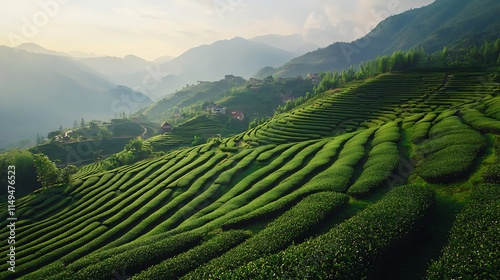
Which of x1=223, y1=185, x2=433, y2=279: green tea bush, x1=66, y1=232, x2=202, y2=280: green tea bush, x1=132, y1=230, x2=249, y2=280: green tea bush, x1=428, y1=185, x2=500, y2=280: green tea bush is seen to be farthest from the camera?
x1=66, y1=232, x2=202, y2=280: green tea bush

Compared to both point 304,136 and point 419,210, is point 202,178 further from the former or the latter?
point 419,210

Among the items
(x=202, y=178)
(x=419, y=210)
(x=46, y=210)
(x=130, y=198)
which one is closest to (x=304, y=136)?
(x=202, y=178)

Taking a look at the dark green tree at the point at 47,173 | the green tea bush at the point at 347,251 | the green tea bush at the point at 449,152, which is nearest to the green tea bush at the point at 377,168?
the green tea bush at the point at 449,152

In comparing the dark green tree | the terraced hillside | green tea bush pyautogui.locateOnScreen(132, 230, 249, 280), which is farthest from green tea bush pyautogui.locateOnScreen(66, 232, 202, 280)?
the dark green tree

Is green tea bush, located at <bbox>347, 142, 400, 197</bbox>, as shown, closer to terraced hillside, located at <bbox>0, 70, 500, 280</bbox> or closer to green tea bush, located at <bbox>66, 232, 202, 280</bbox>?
terraced hillside, located at <bbox>0, 70, 500, 280</bbox>

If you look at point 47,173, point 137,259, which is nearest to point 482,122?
point 137,259

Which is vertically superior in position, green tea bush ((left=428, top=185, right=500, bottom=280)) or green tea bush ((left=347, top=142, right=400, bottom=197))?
green tea bush ((left=428, top=185, right=500, bottom=280))

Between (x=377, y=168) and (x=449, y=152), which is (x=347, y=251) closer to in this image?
(x=377, y=168)

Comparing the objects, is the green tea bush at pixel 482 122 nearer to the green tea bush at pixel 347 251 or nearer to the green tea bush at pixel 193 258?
the green tea bush at pixel 347 251

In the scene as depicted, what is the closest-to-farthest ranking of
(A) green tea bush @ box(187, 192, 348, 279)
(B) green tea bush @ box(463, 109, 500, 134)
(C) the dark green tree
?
(A) green tea bush @ box(187, 192, 348, 279) < (B) green tea bush @ box(463, 109, 500, 134) < (C) the dark green tree
